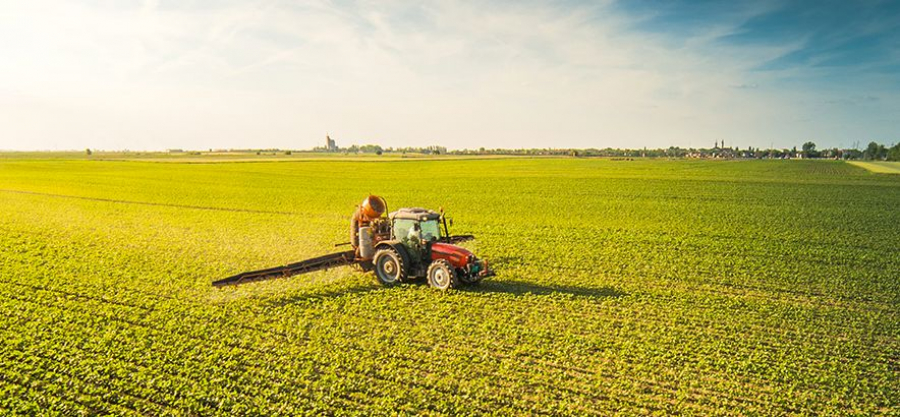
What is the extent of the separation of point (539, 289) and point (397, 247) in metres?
4.31

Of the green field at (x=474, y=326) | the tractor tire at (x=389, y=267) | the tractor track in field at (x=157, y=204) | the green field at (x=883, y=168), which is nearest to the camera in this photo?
the green field at (x=474, y=326)

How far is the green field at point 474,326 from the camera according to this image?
8.27 m

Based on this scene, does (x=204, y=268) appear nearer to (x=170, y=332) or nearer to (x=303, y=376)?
(x=170, y=332)

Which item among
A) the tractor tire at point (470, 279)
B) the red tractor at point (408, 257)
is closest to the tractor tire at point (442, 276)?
the red tractor at point (408, 257)

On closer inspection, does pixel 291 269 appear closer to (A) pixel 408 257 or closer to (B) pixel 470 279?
(A) pixel 408 257

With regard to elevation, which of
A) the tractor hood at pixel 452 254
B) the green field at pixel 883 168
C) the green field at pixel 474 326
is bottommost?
the green field at pixel 474 326

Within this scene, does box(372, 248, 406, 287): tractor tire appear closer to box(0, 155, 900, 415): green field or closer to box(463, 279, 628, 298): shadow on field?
box(0, 155, 900, 415): green field

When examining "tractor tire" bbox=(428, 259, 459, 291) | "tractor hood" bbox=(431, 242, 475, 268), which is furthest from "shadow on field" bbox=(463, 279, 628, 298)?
"tractor hood" bbox=(431, 242, 475, 268)

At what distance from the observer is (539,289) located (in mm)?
14367

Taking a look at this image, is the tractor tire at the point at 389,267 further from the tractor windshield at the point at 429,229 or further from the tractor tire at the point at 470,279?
the tractor tire at the point at 470,279

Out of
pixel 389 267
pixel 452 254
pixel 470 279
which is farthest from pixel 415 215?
pixel 470 279

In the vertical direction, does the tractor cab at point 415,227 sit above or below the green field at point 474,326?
above

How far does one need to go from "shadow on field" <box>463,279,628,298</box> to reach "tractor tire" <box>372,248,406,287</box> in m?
1.93

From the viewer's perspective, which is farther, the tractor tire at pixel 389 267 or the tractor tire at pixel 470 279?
the tractor tire at pixel 389 267
